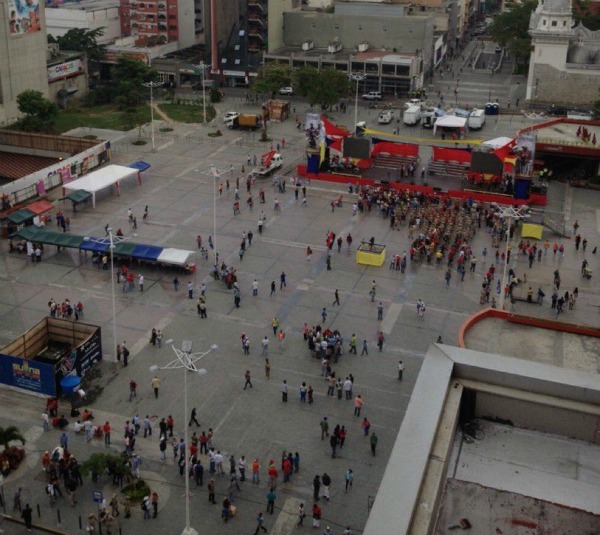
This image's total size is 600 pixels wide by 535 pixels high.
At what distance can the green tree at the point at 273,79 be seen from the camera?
100 meters

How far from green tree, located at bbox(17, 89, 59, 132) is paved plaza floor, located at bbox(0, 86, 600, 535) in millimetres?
20370

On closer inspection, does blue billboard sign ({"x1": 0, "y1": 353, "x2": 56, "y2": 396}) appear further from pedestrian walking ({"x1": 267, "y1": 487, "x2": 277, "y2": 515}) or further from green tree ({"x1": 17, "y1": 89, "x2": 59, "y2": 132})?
green tree ({"x1": 17, "y1": 89, "x2": 59, "y2": 132})

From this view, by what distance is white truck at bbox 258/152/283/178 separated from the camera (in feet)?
244

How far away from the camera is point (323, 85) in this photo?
95.4 m

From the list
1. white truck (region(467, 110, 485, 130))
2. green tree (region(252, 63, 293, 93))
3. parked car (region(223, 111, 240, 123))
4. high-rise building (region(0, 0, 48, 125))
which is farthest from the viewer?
green tree (region(252, 63, 293, 93))

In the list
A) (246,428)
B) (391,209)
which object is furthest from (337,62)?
(246,428)

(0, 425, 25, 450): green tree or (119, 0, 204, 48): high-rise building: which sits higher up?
(119, 0, 204, 48): high-rise building

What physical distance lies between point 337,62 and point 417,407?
96517 mm

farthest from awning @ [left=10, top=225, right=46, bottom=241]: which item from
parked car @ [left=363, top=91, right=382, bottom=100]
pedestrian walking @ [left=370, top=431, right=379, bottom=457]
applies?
parked car @ [left=363, top=91, right=382, bottom=100]

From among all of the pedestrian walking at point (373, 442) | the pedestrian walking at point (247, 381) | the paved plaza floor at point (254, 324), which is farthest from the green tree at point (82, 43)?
the pedestrian walking at point (373, 442)

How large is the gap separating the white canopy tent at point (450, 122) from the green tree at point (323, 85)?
41.4ft

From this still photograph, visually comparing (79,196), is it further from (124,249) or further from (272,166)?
(272,166)

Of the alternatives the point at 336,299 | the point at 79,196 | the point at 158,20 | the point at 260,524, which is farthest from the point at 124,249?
the point at 158,20

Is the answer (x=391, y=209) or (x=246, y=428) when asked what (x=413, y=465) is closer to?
(x=246, y=428)
